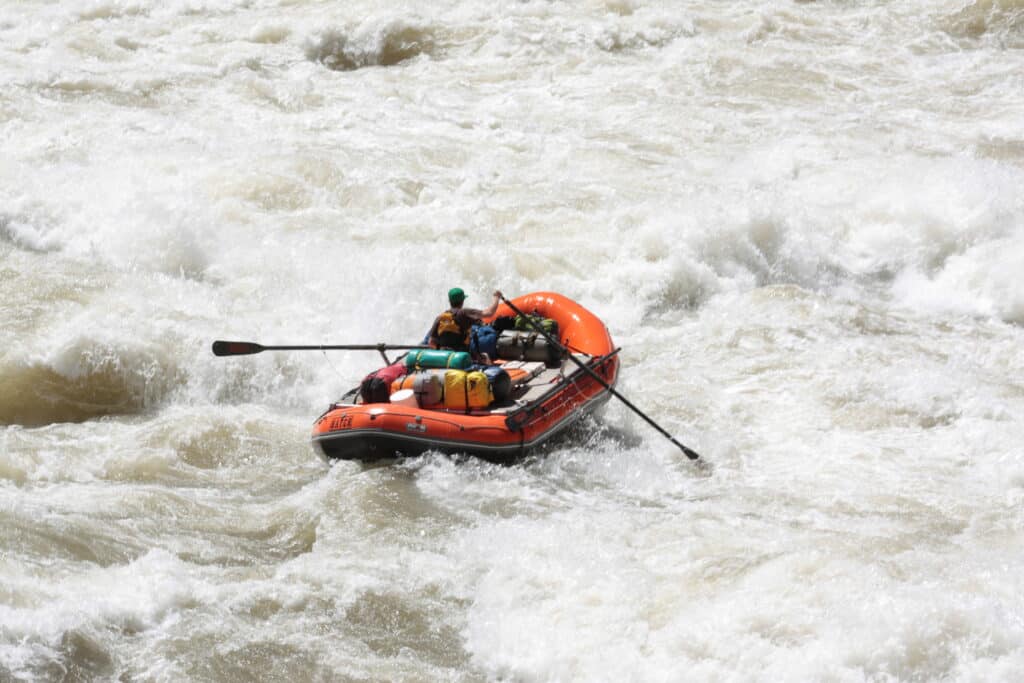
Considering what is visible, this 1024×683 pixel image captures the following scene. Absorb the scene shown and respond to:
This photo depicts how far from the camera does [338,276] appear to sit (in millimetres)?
10117

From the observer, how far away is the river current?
5383mm

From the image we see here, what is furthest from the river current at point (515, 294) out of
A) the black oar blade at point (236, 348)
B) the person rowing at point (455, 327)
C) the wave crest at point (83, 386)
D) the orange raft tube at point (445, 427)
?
the person rowing at point (455, 327)

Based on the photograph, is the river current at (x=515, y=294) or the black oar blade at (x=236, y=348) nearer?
the river current at (x=515, y=294)

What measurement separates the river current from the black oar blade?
532mm

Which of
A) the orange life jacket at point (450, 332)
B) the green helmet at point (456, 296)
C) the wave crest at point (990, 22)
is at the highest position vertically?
the wave crest at point (990, 22)

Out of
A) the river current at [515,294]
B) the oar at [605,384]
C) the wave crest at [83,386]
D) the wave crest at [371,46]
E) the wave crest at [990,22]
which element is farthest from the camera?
the wave crest at [371,46]

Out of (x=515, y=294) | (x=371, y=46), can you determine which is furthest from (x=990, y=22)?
(x=515, y=294)

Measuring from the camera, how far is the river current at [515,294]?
538cm

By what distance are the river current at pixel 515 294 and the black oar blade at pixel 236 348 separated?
53cm

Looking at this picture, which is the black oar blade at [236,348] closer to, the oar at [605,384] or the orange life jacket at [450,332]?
the orange life jacket at [450,332]

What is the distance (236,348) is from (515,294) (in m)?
3.02

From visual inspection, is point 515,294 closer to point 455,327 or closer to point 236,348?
point 455,327

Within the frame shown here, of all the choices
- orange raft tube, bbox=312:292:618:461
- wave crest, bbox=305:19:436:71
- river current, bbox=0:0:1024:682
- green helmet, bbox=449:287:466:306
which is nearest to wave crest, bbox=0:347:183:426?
river current, bbox=0:0:1024:682

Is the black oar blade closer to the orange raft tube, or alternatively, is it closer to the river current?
the river current
